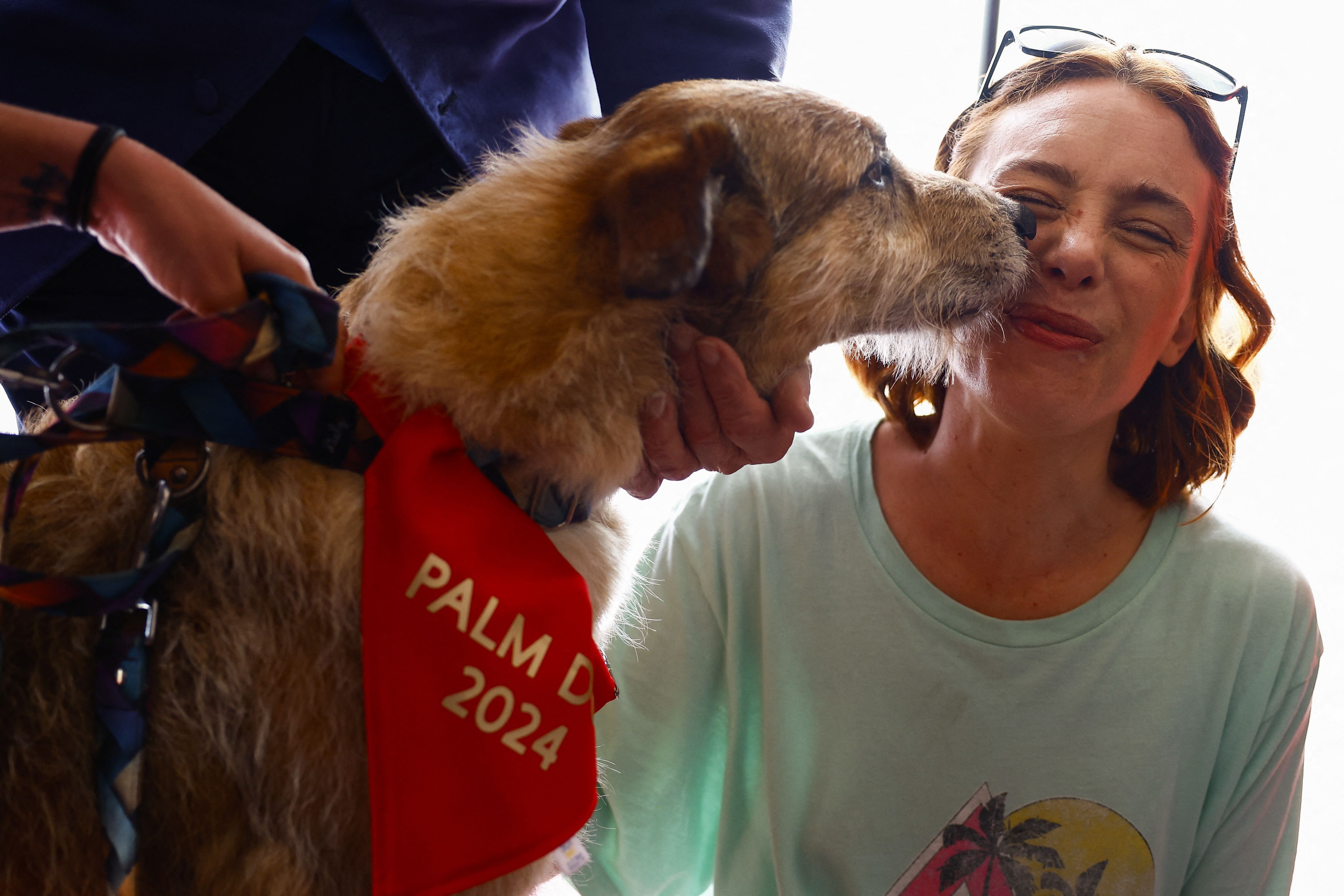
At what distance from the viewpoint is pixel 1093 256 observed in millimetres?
1293

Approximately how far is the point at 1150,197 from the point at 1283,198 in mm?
1974

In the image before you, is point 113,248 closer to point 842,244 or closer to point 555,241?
point 555,241

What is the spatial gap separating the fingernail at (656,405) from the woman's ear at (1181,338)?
0.99 metres

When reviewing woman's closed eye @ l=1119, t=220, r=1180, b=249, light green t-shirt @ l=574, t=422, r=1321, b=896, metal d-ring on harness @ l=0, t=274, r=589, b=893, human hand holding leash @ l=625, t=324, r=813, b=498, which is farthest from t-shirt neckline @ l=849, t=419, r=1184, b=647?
metal d-ring on harness @ l=0, t=274, r=589, b=893

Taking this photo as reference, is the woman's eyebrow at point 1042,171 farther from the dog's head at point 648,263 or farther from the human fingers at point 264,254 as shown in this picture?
the human fingers at point 264,254

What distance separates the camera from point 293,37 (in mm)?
1151

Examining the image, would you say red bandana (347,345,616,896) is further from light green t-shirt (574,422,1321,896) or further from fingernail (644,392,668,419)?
light green t-shirt (574,422,1321,896)

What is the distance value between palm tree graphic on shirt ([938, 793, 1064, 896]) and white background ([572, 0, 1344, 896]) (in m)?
1.20

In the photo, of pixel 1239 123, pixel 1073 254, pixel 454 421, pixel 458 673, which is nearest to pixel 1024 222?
pixel 1073 254

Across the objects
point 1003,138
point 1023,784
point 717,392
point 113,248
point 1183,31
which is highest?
point 1183,31

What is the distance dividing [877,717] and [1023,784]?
255 millimetres

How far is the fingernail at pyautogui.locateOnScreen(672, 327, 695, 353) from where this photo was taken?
1078mm

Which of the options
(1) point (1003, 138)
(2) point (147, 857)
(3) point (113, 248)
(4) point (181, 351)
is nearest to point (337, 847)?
(2) point (147, 857)

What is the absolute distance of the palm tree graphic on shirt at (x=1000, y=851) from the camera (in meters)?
1.36
